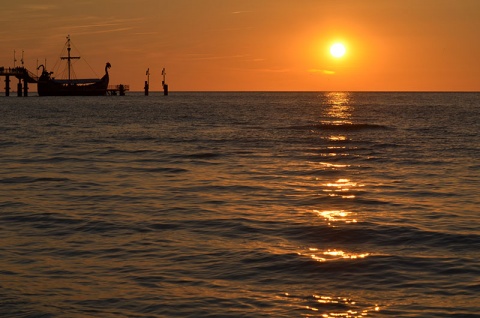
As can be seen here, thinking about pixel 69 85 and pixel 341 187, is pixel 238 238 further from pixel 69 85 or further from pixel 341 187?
pixel 69 85

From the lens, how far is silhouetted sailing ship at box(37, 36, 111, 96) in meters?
173

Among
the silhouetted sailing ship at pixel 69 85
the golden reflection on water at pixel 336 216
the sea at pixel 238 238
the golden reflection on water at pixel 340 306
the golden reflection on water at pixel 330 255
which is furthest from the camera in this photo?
the silhouetted sailing ship at pixel 69 85

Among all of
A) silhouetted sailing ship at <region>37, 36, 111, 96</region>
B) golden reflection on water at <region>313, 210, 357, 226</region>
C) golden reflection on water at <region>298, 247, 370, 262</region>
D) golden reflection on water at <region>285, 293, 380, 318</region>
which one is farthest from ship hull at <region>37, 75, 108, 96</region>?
golden reflection on water at <region>285, 293, 380, 318</region>

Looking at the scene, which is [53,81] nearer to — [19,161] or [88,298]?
[19,161]

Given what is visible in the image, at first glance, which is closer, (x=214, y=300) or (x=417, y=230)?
(x=214, y=300)

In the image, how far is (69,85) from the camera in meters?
177

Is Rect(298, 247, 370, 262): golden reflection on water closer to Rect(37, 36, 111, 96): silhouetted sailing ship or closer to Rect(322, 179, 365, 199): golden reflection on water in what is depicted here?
Rect(322, 179, 365, 199): golden reflection on water

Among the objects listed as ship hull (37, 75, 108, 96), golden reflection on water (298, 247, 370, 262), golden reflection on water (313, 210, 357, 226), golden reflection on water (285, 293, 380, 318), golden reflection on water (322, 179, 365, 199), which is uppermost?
ship hull (37, 75, 108, 96)

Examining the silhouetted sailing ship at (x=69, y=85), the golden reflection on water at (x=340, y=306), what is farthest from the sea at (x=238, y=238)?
the silhouetted sailing ship at (x=69, y=85)

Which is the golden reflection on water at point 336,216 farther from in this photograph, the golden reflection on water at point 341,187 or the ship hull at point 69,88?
the ship hull at point 69,88

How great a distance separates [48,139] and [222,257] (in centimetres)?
3353

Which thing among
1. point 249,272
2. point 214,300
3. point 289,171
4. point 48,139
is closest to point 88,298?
point 214,300

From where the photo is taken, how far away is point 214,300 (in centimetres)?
1101

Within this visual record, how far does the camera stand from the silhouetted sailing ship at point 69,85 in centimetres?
17312
